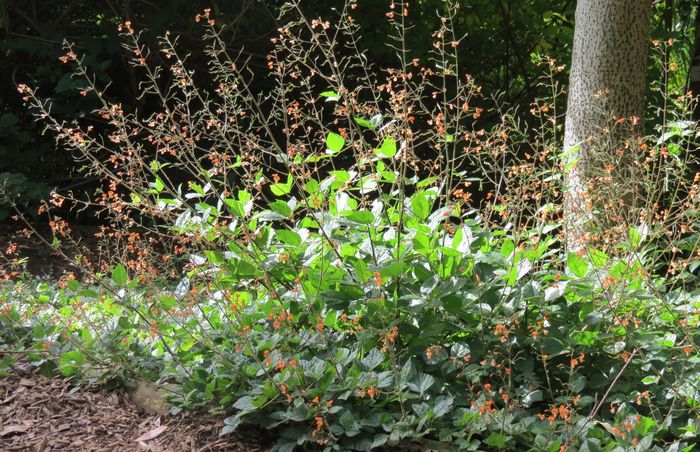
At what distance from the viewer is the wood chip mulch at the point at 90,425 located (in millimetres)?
3057

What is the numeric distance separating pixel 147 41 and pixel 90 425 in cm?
492

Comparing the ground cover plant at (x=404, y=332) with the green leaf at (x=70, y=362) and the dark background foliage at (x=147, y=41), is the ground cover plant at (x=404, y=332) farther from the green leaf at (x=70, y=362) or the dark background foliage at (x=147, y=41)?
the dark background foliage at (x=147, y=41)

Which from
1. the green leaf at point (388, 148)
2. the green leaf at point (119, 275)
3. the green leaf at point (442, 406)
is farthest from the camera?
Answer: the green leaf at point (119, 275)

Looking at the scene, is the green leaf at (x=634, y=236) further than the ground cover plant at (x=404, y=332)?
Yes


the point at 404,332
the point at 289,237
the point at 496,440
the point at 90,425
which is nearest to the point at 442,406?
the point at 496,440

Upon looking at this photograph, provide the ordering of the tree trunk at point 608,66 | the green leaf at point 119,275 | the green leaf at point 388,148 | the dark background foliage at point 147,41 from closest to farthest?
the green leaf at point 388,148, the green leaf at point 119,275, the tree trunk at point 608,66, the dark background foliage at point 147,41

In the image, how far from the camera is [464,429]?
287 cm

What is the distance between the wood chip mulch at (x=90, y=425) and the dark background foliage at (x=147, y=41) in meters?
3.81

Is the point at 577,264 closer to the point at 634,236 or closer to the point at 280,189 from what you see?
the point at 634,236

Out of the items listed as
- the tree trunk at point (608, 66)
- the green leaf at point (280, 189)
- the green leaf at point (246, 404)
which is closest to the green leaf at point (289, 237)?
the green leaf at point (280, 189)

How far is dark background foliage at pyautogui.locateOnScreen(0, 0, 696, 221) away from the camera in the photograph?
7301 mm

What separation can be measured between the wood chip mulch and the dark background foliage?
3.81m

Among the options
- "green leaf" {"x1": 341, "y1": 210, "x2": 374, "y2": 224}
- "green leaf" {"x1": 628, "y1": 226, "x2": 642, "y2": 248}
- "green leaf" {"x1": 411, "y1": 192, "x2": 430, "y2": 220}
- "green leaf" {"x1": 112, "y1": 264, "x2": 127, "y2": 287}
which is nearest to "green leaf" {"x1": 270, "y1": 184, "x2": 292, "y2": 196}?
"green leaf" {"x1": 341, "y1": 210, "x2": 374, "y2": 224}

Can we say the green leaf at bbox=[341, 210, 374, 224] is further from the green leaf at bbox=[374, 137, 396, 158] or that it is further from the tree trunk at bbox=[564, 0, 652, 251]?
the tree trunk at bbox=[564, 0, 652, 251]
